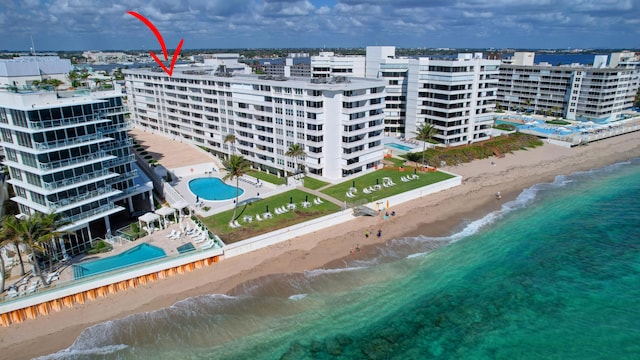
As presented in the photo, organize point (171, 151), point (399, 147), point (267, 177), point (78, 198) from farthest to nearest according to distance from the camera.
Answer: point (399, 147) → point (171, 151) → point (267, 177) → point (78, 198)

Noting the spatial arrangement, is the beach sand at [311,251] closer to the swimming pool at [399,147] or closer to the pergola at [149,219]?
the pergola at [149,219]

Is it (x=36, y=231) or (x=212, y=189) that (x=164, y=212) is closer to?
(x=36, y=231)

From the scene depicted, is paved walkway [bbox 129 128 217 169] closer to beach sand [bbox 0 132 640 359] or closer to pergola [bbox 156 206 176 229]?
pergola [bbox 156 206 176 229]

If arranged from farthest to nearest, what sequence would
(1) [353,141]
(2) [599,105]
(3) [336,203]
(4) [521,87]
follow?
1. (4) [521,87]
2. (2) [599,105]
3. (1) [353,141]
4. (3) [336,203]

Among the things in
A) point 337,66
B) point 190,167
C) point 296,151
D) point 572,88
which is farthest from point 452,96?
point 572,88

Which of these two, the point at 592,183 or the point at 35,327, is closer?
the point at 35,327

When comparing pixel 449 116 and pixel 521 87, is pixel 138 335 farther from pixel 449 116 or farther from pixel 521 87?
pixel 521 87

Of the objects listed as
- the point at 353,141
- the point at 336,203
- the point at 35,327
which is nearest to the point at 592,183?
the point at 353,141
